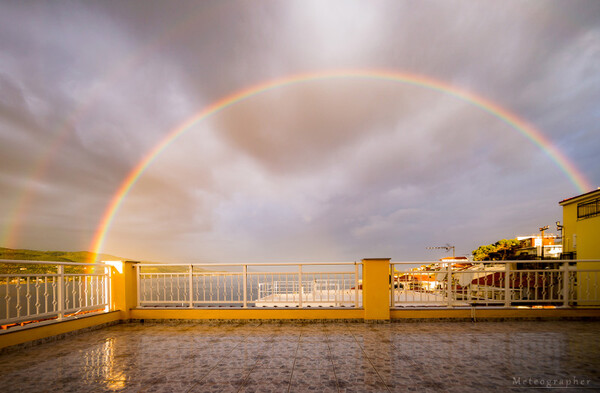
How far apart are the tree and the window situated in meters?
12.8

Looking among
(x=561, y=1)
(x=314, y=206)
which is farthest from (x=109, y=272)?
(x=314, y=206)

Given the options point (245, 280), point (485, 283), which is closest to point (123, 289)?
point (245, 280)

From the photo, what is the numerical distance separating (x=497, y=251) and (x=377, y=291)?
1122 inches

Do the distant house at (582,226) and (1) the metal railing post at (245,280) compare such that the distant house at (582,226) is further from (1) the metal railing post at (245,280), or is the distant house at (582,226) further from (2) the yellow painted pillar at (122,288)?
(2) the yellow painted pillar at (122,288)

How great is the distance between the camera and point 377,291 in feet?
17.8

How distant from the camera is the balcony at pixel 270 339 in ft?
9.16

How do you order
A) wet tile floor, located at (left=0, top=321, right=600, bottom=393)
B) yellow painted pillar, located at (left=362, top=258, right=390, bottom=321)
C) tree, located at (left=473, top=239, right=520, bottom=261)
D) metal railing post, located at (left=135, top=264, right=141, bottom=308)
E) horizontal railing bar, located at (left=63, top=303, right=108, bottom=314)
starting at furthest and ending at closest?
tree, located at (left=473, top=239, right=520, bottom=261)
metal railing post, located at (left=135, top=264, right=141, bottom=308)
yellow painted pillar, located at (left=362, top=258, right=390, bottom=321)
horizontal railing bar, located at (left=63, top=303, right=108, bottom=314)
wet tile floor, located at (left=0, top=321, right=600, bottom=393)

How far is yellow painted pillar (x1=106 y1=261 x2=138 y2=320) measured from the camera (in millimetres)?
5898

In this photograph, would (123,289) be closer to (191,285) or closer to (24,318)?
(191,285)

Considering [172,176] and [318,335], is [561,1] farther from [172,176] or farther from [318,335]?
[172,176]

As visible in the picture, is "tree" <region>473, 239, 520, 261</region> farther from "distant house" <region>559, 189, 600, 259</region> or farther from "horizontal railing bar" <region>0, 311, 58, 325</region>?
"horizontal railing bar" <region>0, 311, 58, 325</region>

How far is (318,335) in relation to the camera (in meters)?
4.56

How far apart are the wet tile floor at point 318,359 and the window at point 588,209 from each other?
34.7 ft

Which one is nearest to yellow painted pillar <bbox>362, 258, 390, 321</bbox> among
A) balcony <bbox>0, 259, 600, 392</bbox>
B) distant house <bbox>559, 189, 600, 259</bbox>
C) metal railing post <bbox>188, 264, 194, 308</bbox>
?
balcony <bbox>0, 259, 600, 392</bbox>
